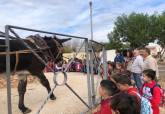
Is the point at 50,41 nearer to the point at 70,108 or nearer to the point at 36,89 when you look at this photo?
the point at 70,108

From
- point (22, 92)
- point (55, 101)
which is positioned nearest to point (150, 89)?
point (22, 92)

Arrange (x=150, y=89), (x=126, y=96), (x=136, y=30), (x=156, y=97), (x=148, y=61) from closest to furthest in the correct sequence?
1. (x=126, y=96)
2. (x=156, y=97)
3. (x=150, y=89)
4. (x=148, y=61)
5. (x=136, y=30)

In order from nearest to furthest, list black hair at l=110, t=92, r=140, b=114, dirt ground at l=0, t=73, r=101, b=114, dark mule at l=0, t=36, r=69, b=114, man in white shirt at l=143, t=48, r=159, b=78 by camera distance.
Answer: black hair at l=110, t=92, r=140, b=114, dark mule at l=0, t=36, r=69, b=114, dirt ground at l=0, t=73, r=101, b=114, man in white shirt at l=143, t=48, r=159, b=78

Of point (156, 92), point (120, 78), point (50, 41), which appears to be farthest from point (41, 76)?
point (120, 78)

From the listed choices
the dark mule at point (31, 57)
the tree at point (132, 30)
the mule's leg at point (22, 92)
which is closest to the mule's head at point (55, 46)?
the dark mule at point (31, 57)

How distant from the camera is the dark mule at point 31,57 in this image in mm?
8500

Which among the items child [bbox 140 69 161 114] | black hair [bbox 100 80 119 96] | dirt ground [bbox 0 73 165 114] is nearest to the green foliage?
dirt ground [bbox 0 73 165 114]

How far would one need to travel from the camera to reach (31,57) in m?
9.45

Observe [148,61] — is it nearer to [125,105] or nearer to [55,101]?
[55,101]

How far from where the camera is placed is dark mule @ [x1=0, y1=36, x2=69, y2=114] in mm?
8500

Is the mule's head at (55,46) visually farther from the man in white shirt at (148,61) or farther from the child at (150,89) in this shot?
the child at (150,89)

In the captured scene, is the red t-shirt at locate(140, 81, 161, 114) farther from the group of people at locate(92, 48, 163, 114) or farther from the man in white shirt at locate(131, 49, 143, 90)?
the man in white shirt at locate(131, 49, 143, 90)

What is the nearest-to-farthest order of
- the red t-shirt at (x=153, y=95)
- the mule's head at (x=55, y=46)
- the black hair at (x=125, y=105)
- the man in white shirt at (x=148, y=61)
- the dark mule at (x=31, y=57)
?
the black hair at (x=125, y=105) → the red t-shirt at (x=153, y=95) → the dark mule at (x=31, y=57) → the man in white shirt at (x=148, y=61) → the mule's head at (x=55, y=46)

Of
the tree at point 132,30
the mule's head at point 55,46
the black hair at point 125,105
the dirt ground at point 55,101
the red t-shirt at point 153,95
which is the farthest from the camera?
the tree at point 132,30
